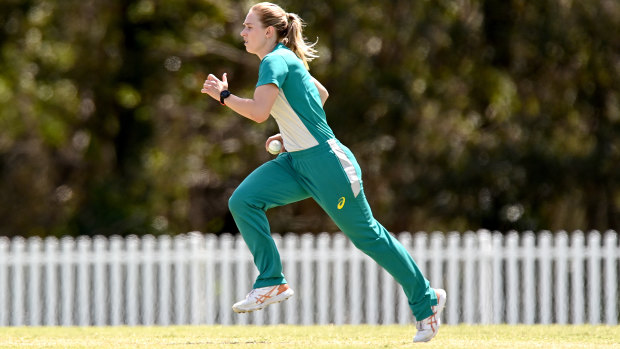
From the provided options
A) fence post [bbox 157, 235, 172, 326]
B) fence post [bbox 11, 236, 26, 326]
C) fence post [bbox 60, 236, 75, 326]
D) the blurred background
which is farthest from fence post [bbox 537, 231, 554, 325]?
fence post [bbox 11, 236, 26, 326]

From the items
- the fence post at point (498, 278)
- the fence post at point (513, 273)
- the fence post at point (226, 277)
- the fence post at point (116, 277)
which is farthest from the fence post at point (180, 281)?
the fence post at point (513, 273)

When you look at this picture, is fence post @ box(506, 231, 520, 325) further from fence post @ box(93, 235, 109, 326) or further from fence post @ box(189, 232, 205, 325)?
fence post @ box(93, 235, 109, 326)

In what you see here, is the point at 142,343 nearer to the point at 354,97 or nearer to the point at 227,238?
the point at 227,238

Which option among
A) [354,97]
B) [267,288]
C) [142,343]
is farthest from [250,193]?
[354,97]

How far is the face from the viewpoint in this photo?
Answer: 17.1ft

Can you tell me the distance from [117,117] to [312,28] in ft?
10.9

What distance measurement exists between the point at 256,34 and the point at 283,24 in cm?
16

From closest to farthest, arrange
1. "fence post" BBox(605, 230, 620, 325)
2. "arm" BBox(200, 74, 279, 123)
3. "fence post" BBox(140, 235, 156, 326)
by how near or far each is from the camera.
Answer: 1. "arm" BBox(200, 74, 279, 123)
2. "fence post" BBox(605, 230, 620, 325)
3. "fence post" BBox(140, 235, 156, 326)

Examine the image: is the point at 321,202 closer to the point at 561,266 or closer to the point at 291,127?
the point at 291,127

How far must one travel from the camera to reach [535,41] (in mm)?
13953

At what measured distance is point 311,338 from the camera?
6.00 meters

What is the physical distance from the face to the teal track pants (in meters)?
0.55

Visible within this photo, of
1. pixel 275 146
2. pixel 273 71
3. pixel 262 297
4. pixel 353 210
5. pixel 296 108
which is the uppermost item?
pixel 273 71

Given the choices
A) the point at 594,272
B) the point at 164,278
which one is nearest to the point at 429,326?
the point at 594,272
